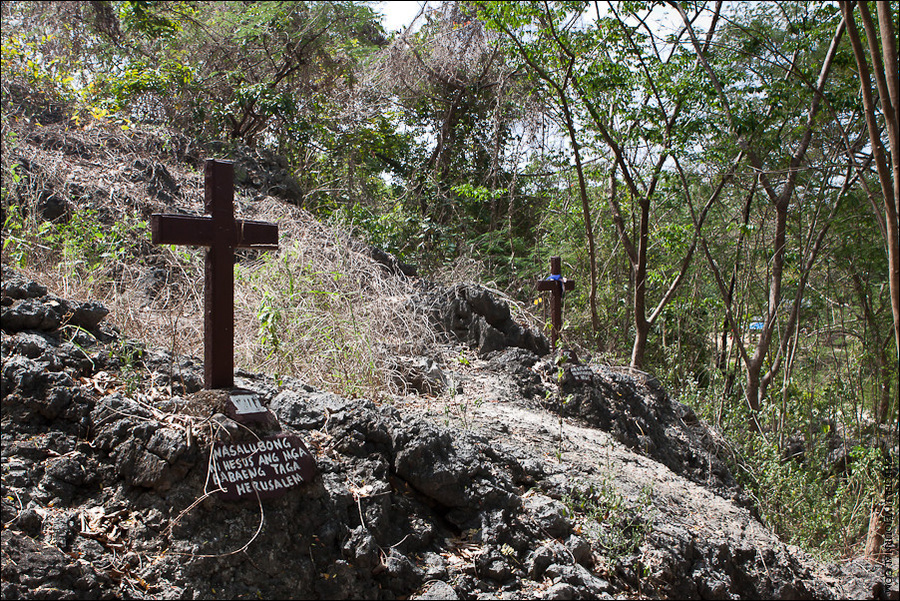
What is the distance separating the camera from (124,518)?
255cm

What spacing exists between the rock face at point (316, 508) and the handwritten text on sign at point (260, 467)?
0.05m

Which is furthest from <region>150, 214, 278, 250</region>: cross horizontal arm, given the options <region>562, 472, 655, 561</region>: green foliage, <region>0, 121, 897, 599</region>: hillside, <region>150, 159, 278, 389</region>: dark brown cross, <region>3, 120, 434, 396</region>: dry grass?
<region>562, 472, 655, 561</region>: green foliage

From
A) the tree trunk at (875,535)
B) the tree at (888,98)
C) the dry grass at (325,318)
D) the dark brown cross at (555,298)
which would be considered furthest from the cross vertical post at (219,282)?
the tree trunk at (875,535)

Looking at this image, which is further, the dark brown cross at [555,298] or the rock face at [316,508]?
the dark brown cross at [555,298]

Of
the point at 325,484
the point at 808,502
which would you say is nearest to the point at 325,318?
the point at 325,484

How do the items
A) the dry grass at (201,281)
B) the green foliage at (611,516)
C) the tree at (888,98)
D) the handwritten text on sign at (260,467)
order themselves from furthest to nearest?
the dry grass at (201,281), the green foliage at (611,516), the handwritten text on sign at (260,467), the tree at (888,98)

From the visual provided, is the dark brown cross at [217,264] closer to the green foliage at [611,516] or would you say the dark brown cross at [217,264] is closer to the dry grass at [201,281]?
the dry grass at [201,281]

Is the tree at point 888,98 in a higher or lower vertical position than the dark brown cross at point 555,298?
higher

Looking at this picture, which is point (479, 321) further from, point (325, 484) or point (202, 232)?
point (202, 232)

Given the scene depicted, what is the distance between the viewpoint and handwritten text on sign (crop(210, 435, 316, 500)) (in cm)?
267

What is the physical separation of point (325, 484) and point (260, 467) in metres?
0.34

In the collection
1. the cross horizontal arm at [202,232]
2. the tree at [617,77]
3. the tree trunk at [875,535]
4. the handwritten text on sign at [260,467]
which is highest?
the tree at [617,77]

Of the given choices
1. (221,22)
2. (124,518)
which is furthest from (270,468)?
(221,22)

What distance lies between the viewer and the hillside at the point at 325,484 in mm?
2510
